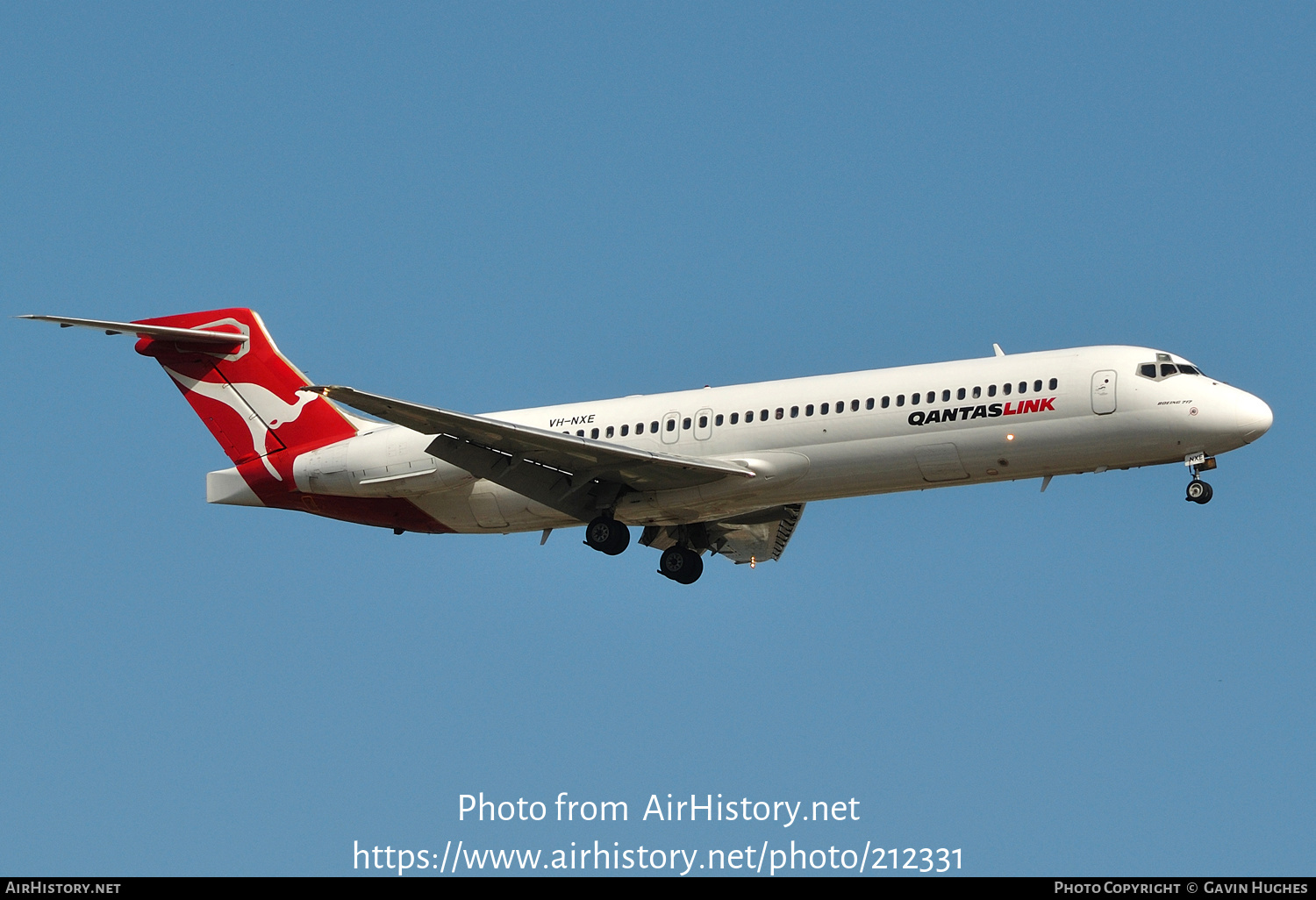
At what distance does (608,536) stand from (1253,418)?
38.9 ft

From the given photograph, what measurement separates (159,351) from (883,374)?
1552 cm

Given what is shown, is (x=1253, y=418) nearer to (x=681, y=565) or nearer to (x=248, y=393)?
(x=681, y=565)

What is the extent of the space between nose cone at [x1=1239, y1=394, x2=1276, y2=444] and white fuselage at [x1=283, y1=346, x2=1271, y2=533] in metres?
0.02

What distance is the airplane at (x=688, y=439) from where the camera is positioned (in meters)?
29.7

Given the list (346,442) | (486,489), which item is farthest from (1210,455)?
(346,442)

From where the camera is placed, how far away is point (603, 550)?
3275 cm

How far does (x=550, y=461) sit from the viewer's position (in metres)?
32.2

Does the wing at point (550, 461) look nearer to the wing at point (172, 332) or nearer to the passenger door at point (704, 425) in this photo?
the passenger door at point (704, 425)

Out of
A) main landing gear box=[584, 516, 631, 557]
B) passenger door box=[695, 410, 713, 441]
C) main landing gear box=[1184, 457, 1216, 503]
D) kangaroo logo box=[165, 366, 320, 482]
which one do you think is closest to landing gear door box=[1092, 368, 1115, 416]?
main landing gear box=[1184, 457, 1216, 503]

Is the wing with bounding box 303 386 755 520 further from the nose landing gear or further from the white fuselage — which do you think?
the nose landing gear

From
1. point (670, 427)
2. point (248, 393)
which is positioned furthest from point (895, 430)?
point (248, 393)

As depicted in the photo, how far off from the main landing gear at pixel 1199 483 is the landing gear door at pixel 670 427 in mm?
9339

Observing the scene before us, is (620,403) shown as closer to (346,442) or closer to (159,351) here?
(346,442)

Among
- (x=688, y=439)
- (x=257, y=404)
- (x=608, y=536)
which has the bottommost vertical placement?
(x=608, y=536)
